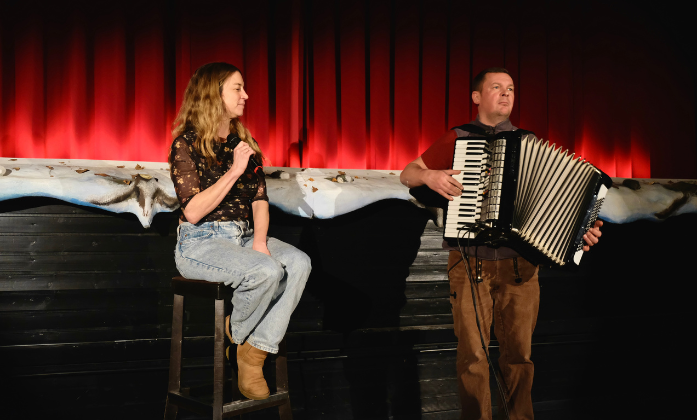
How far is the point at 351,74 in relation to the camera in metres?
3.26

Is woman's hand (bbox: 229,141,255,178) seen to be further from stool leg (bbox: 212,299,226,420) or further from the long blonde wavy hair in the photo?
stool leg (bbox: 212,299,226,420)

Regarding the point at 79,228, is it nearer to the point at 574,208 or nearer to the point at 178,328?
the point at 178,328

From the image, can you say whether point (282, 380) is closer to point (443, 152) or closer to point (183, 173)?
point (183, 173)

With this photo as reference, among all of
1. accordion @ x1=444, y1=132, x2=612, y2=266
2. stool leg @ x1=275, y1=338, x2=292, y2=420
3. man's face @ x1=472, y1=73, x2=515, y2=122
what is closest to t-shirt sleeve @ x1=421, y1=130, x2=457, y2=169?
man's face @ x1=472, y1=73, x2=515, y2=122

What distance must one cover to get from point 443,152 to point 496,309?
2.50ft

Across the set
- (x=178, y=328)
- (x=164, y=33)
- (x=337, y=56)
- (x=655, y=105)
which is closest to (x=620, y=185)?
(x=655, y=105)

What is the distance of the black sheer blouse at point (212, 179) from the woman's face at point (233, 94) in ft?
0.49

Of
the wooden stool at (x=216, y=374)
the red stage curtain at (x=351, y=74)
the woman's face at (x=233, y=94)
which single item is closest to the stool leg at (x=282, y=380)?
the wooden stool at (x=216, y=374)

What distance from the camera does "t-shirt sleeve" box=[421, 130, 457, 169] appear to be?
216cm

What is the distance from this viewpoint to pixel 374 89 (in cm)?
331

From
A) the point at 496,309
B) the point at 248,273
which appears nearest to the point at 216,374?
the point at 248,273

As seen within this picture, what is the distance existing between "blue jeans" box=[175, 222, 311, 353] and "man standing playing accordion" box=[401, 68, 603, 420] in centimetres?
70

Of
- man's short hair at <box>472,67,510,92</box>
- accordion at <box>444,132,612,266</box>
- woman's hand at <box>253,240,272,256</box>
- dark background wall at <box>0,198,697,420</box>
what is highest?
man's short hair at <box>472,67,510,92</box>

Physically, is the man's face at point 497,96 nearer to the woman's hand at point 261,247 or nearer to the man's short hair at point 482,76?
the man's short hair at point 482,76
